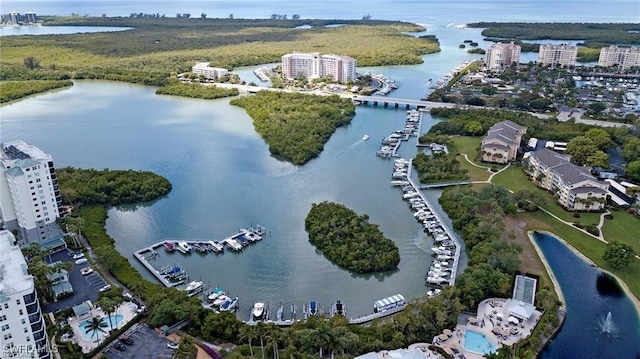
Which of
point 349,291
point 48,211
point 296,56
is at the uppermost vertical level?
point 296,56

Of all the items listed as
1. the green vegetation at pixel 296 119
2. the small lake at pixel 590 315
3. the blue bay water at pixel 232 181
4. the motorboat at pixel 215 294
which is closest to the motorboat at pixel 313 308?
the blue bay water at pixel 232 181

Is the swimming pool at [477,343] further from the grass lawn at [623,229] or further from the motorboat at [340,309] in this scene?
the grass lawn at [623,229]

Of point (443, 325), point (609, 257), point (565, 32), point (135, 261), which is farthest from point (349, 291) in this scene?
point (565, 32)

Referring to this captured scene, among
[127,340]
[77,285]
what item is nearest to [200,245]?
[77,285]

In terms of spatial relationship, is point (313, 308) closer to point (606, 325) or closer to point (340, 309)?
point (340, 309)

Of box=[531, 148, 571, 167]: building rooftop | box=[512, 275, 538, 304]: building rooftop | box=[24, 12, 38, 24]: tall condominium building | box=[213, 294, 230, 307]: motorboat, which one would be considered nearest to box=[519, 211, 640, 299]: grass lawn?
box=[512, 275, 538, 304]: building rooftop

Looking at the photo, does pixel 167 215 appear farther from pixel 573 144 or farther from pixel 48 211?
pixel 573 144
